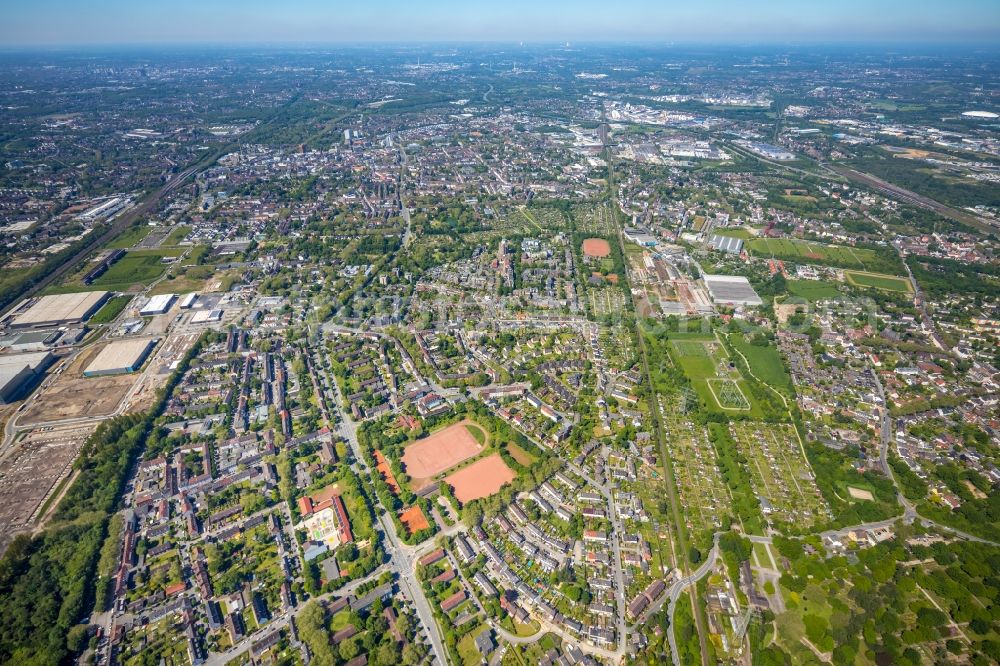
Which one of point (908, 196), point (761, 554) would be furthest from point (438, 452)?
point (908, 196)

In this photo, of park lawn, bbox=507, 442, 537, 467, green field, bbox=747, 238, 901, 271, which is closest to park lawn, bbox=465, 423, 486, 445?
park lawn, bbox=507, 442, 537, 467

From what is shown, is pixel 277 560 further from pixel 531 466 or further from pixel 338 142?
pixel 338 142

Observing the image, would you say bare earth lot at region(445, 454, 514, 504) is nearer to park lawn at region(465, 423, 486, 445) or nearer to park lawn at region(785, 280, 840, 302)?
park lawn at region(465, 423, 486, 445)

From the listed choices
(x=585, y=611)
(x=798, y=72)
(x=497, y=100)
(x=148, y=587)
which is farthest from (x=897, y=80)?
(x=148, y=587)

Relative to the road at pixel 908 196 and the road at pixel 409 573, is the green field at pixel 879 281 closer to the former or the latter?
the road at pixel 908 196

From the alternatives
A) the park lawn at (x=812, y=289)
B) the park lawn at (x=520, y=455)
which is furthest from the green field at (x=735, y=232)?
the park lawn at (x=520, y=455)

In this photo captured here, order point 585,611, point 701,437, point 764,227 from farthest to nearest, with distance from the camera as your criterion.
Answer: point 764,227 < point 701,437 < point 585,611
